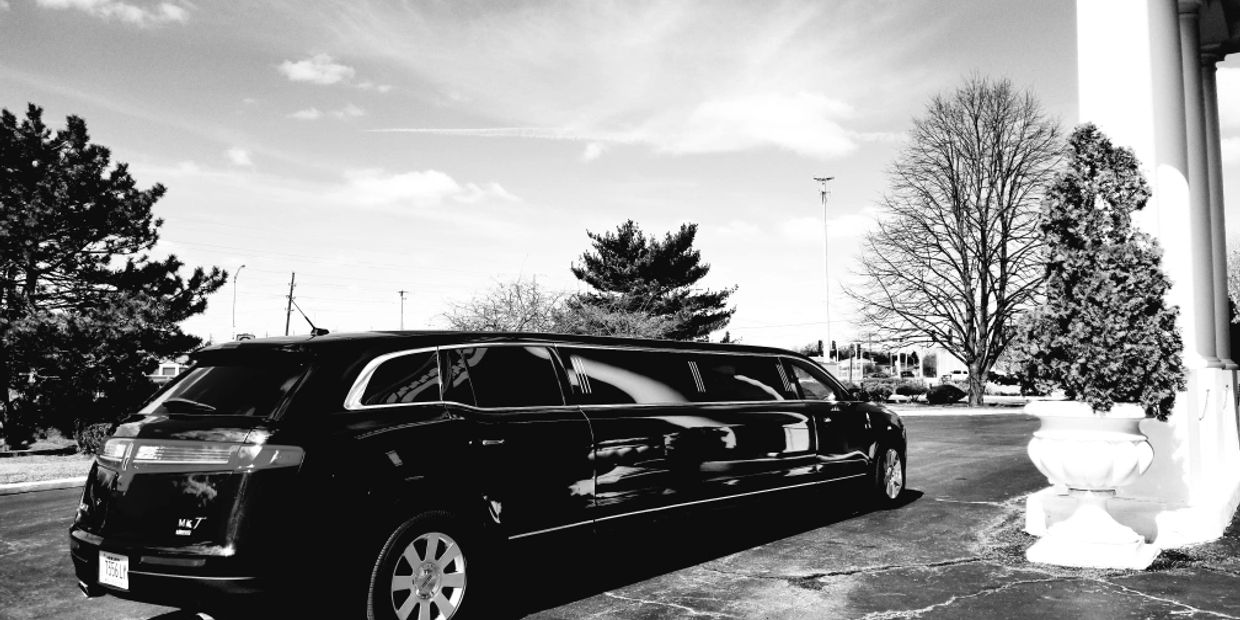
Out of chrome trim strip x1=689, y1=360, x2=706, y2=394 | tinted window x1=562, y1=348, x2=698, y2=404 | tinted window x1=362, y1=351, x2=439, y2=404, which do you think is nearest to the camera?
tinted window x1=362, y1=351, x2=439, y2=404

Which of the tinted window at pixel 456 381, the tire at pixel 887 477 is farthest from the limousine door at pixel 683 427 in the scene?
the tire at pixel 887 477

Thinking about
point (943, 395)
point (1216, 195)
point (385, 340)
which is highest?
point (1216, 195)

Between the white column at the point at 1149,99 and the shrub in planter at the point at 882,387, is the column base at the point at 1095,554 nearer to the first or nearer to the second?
the white column at the point at 1149,99

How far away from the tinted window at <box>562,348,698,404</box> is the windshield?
1833mm

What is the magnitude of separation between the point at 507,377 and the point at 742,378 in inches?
103

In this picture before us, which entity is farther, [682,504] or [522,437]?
[682,504]

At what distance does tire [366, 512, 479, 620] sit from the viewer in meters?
4.30

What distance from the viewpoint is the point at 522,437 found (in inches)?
200

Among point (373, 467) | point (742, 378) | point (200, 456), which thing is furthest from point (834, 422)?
point (200, 456)

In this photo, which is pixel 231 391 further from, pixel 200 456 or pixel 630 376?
pixel 630 376

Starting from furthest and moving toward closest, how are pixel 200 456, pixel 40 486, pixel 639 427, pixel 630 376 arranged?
pixel 40 486, pixel 630 376, pixel 639 427, pixel 200 456

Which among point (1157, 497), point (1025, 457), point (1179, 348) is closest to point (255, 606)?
point (1179, 348)

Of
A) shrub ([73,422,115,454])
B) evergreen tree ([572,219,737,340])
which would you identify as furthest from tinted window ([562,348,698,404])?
evergreen tree ([572,219,737,340])

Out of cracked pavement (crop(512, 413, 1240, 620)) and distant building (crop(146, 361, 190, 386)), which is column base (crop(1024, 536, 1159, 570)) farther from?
distant building (crop(146, 361, 190, 386))
